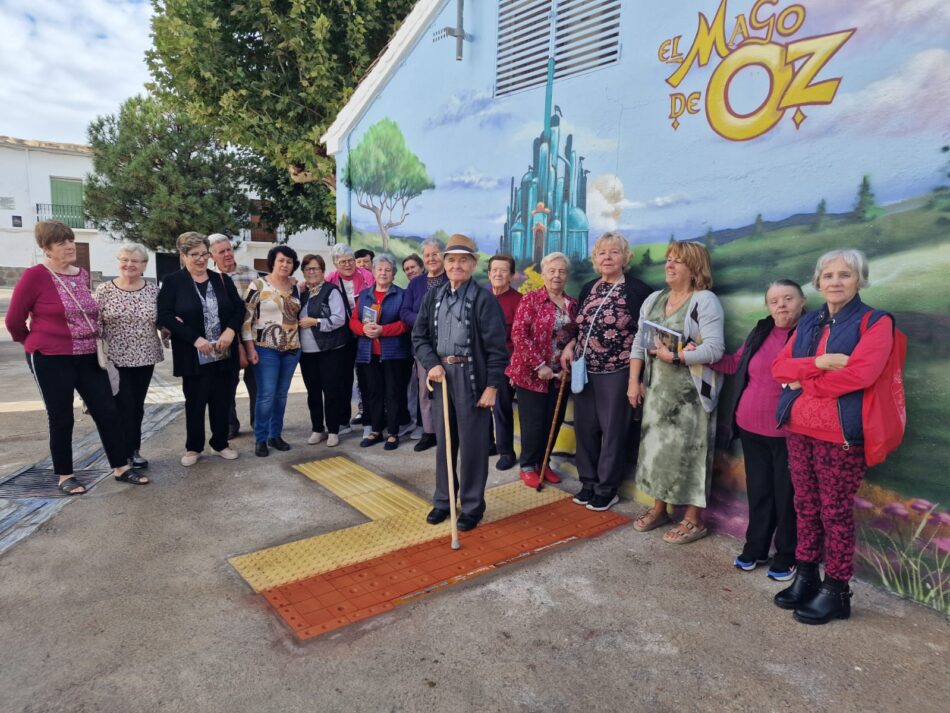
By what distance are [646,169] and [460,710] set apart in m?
3.78

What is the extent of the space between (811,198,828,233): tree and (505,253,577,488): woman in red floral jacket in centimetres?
174

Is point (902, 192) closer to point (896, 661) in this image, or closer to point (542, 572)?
point (896, 661)

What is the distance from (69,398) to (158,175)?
61.3ft

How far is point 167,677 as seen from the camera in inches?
104

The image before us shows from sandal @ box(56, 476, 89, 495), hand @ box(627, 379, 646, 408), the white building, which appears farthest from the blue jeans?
the white building

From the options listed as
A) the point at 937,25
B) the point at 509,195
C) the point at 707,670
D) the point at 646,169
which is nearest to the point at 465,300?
the point at 646,169

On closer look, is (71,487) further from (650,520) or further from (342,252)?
(650,520)

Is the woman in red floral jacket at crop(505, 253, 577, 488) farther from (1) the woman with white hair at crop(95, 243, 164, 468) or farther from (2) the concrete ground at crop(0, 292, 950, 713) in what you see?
(1) the woman with white hair at crop(95, 243, 164, 468)

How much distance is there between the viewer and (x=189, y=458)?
17.7ft

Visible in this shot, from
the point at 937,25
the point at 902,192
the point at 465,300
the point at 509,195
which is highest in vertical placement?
the point at 937,25

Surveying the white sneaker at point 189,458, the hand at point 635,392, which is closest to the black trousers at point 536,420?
the hand at point 635,392

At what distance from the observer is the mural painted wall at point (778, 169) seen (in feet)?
10.5

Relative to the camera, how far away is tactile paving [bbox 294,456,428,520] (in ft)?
A: 15.1

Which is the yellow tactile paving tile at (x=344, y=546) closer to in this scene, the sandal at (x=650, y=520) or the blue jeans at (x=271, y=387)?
the sandal at (x=650, y=520)
